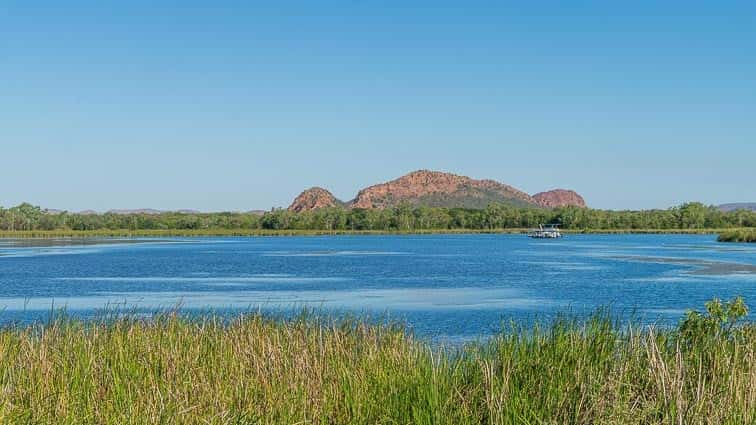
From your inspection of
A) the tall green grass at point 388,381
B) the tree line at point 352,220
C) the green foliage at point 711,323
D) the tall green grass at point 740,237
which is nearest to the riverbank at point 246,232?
the tree line at point 352,220

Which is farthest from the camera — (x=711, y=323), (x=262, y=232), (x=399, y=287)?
(x=262, y=232)

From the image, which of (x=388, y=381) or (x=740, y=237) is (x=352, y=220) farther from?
(x=388, y=381)

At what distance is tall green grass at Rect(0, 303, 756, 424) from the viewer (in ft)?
29.0

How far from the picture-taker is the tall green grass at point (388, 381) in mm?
8828

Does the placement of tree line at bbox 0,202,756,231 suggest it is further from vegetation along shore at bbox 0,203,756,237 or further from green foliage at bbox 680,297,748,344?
green foliage at bbox 680,297,748,344

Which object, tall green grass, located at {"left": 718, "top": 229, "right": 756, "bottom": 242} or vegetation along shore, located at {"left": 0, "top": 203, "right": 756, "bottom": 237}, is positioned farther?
vegetation along shore, located at {"left": 0, "top": 203, "right": 756, "bottom": 237}

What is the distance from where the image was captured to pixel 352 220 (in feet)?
638

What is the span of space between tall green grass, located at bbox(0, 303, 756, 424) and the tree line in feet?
573

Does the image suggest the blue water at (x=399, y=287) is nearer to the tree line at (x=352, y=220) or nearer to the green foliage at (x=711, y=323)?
the green foliage at (x=711, y=323)

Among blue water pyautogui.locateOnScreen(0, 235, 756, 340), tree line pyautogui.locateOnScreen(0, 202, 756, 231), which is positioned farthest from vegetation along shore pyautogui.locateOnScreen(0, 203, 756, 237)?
blue water pyautogui.locateOnScreen(0, 235, 756, 340)

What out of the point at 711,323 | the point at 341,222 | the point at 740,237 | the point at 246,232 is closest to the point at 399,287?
the point at 711,323

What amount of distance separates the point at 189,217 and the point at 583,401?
186 m

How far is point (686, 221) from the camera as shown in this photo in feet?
597

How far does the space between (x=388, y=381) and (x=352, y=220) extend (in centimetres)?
18424
